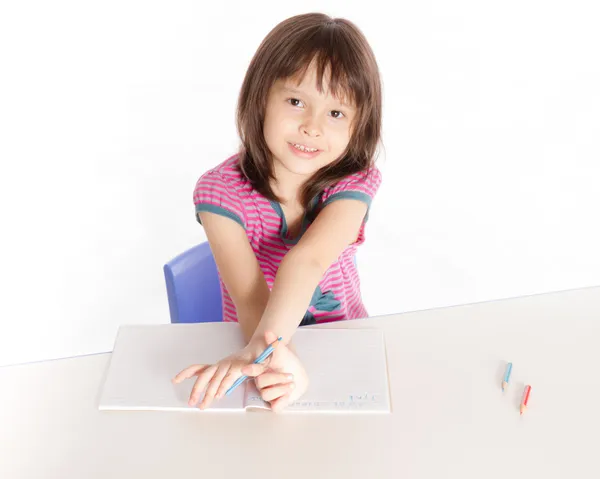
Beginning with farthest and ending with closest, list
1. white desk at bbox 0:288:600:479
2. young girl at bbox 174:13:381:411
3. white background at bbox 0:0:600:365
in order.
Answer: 1. white background at bbox 0:0:600:365
2. young girl at bbox 174:13:381:411
3. white desk at bbox 0:288:600:479

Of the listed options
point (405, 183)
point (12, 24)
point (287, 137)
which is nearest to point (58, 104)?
point (12, 24)

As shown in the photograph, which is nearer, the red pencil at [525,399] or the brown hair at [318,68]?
the red pencil at [525,399]

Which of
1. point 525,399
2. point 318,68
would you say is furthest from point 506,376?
point 318,68

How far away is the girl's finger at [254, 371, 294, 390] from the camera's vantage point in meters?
1.02

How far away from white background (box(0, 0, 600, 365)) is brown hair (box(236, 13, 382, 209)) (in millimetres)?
1268

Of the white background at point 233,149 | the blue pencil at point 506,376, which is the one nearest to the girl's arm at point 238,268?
the blue pencil at point 506,376

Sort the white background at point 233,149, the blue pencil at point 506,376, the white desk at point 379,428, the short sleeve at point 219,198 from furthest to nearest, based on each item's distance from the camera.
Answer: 1. the white background at point 233,149
2. the short sleeve at point 219,198
3. the blue pencil at point 506,376
4. the white desk at point 379,428

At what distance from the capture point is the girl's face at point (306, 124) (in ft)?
4.06

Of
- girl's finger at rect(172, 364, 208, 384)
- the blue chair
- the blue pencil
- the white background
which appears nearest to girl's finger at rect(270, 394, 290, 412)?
girl's finger at rect(172, 364, 208, 384)

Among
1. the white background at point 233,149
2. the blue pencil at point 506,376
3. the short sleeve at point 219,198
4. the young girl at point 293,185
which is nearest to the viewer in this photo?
the blue pencil at point 506,376

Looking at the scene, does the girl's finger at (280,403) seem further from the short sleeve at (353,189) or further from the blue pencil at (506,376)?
the short sleeve at (353,189)

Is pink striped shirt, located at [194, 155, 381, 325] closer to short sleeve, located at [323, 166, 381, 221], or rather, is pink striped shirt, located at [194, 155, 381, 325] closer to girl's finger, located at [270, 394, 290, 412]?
short sleeve, located at [323, 166, 381, 221]

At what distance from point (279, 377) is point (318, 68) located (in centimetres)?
48

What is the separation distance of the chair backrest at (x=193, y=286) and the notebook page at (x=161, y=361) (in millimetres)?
174
